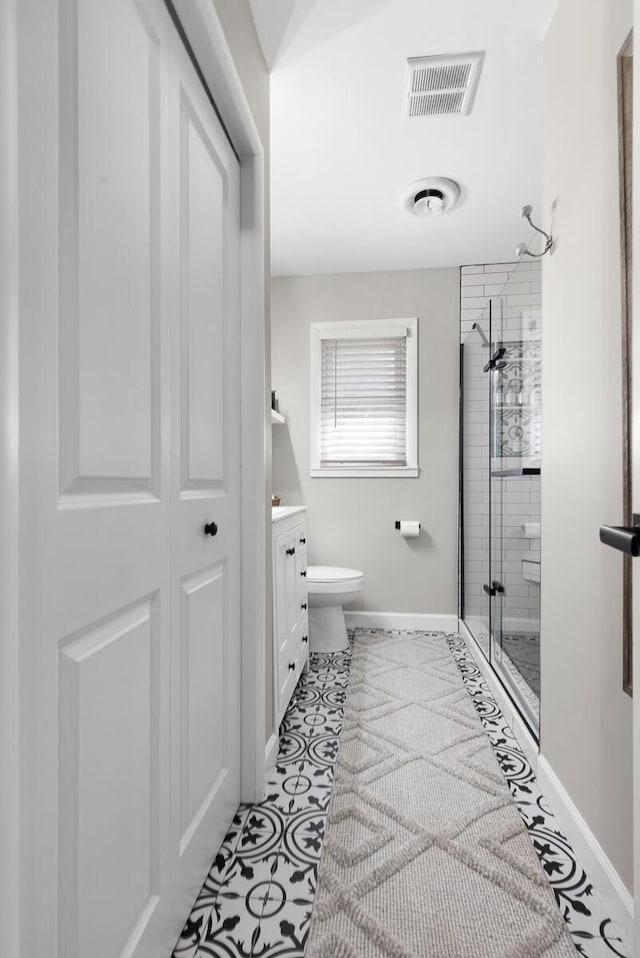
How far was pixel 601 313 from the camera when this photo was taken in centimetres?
121

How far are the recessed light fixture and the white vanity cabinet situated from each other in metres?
1.63

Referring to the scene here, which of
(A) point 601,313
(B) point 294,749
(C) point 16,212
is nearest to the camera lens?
(C) point 16,212

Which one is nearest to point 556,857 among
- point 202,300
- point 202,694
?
point 202,694

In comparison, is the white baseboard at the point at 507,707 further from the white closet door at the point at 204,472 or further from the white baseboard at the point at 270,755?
the white closet door at the point at 204,472

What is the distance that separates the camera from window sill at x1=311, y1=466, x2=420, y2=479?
131 inches

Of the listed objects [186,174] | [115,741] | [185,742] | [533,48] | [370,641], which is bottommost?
[370,641]

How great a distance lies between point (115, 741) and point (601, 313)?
1.34m

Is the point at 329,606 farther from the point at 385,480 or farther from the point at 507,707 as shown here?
the point at 507,707

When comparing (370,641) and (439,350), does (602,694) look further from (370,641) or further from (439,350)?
(439,350)

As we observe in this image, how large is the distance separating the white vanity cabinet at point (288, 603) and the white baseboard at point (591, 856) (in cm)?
89

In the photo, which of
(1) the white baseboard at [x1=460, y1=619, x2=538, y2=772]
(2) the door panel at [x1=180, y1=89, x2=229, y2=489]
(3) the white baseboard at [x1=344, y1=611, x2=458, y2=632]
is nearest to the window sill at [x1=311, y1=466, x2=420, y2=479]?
(3) the white baseboard at [x1=344, y1=611, x2=458, y2=632]

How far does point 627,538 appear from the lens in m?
0.76

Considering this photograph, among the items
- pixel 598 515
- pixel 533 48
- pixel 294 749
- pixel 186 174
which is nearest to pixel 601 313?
pixel 598 515

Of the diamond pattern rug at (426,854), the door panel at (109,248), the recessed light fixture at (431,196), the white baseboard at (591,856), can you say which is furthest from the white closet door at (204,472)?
the recessed light fixture at (431,196)
